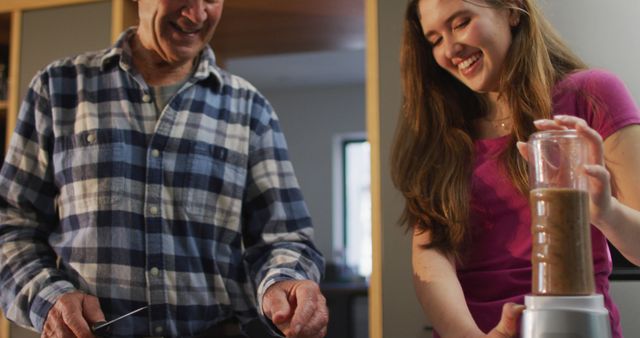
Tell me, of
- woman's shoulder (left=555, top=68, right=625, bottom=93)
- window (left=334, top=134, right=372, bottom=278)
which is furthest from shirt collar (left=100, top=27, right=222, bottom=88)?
window (left=334, top=134, right=372, bottom=278)

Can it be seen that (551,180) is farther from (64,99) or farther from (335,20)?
(335,20)

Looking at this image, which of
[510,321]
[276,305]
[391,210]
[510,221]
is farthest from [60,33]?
[510,321]

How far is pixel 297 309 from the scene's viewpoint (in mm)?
1006

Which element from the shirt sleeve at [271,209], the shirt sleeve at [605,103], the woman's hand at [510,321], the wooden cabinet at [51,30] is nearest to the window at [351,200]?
the wooden cabinet at [51,30]

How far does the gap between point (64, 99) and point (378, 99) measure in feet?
3.45

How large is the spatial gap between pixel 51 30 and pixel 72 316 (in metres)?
1.82

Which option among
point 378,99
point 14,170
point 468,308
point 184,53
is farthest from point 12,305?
point 378,99

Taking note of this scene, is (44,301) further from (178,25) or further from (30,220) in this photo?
(178,25)

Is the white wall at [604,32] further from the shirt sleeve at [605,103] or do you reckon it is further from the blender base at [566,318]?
the blender base at [566,318]

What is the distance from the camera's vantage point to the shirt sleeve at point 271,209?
1.24m

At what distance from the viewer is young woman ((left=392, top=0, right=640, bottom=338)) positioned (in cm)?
102

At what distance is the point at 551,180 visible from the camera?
30.1 inches

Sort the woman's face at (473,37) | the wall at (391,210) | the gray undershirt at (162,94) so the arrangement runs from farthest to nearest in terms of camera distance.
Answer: the wall at (391,210) < the gray undershirt at (162,94) < the woman's face at (473,37)

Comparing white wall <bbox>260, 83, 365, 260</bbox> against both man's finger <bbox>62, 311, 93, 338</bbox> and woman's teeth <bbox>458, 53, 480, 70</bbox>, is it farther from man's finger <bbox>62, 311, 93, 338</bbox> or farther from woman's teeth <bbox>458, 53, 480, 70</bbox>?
man's finger <bbox>62, 311, 93, 338</bbox>
